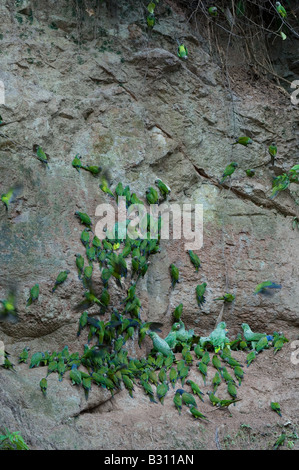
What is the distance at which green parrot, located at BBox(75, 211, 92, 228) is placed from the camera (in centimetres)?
588

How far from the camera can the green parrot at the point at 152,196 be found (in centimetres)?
632

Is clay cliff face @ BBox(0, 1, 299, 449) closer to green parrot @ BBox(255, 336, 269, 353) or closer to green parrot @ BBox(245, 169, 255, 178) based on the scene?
green parrot @ BBox(245, 169, 255, 178)

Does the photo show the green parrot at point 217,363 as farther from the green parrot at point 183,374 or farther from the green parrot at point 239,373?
the green parrot at point 183,374

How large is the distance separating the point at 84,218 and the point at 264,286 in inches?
85.9

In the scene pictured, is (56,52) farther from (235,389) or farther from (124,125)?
(235,389)

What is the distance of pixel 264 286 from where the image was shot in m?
6.41

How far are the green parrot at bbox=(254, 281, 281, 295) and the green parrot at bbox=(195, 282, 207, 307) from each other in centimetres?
64

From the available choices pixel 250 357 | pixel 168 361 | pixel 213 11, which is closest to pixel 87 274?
pixel 168 361

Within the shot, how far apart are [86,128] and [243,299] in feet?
8.61

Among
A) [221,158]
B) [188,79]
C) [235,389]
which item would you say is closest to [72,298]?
[235,389]

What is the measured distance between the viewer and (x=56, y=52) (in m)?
6.40

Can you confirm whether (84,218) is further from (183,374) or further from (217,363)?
(217,363)

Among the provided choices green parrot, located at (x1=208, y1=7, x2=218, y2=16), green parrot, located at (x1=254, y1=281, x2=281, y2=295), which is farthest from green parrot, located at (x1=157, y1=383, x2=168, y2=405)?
green parrot, located at (x1=208, y1=7, x2=218, y2=16)

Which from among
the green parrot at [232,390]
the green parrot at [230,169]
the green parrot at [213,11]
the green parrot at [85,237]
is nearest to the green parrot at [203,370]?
the green parrot at [232,390]
